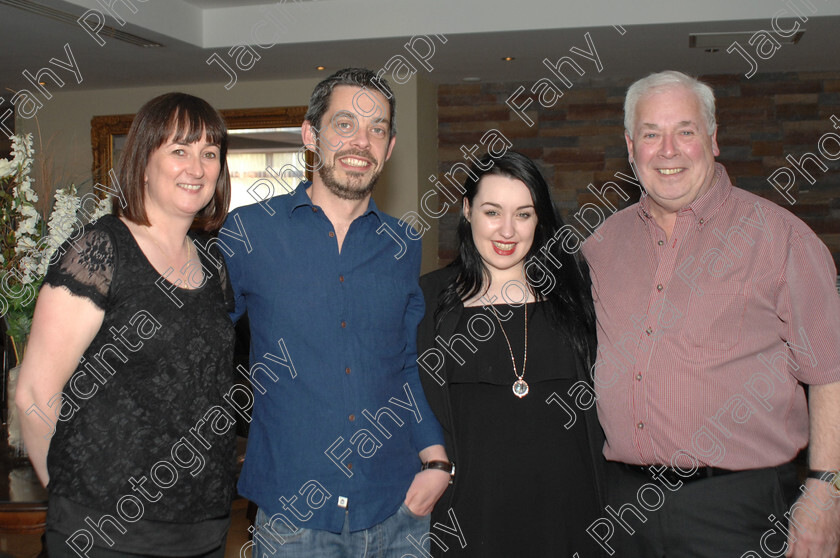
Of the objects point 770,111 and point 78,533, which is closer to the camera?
point 78,533

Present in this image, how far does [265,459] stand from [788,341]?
4.28 ft

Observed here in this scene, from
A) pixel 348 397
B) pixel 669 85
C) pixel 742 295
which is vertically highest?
pixel 669 85

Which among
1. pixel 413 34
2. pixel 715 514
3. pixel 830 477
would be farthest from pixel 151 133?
pixel 413 34

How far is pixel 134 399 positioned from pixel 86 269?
28cm

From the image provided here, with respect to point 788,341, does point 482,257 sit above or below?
above

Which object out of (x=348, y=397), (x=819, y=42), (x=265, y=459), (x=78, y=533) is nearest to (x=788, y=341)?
(x=348, y=397)

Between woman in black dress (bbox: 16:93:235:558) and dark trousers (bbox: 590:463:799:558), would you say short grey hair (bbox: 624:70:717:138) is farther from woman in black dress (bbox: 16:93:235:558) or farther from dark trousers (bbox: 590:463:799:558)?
woman in black dress (bbox: 16:93:235:558)

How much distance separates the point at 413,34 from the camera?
461 centimetres

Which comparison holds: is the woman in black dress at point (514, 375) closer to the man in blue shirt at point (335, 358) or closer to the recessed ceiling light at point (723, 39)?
the man in blue shirt at point (335, 358)

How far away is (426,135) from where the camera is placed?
5.91 meters

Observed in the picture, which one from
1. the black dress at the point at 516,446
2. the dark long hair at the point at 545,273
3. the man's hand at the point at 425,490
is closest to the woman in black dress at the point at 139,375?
the man's hand at the point at 425,490

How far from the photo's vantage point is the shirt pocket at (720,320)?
1.78m

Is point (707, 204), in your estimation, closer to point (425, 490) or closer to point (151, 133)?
point (425, 490)

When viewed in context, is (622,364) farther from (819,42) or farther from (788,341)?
(819,42)
